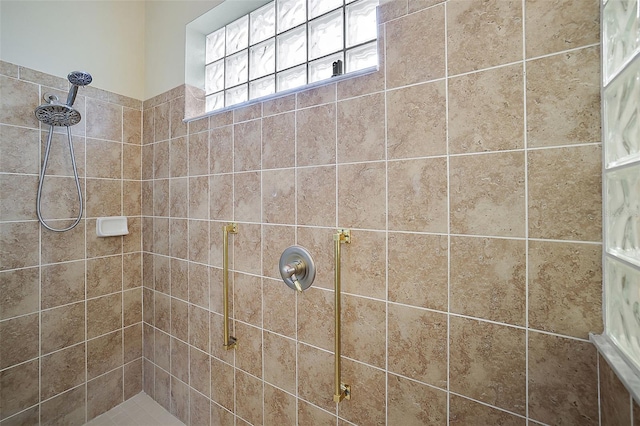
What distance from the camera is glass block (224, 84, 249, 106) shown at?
1547 millimetres

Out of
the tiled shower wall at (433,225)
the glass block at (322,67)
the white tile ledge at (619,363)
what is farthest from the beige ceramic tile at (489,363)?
the glass block at (322,67)

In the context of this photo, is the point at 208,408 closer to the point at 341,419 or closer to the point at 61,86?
the point at 341,419

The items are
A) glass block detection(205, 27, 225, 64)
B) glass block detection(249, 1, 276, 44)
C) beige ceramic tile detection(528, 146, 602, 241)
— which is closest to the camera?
beige ceramic tile detection(528, 146, 602, 241)

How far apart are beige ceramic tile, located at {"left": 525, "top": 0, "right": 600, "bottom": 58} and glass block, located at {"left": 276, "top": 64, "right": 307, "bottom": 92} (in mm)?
912

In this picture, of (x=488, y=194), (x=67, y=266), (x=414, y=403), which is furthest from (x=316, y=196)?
(x=67, y=266)

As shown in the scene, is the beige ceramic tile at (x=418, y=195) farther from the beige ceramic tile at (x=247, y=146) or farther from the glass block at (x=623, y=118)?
the beige ceramic tile at (x=247, y=146)

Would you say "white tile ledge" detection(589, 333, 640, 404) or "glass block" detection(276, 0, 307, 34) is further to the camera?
"glass block" detection(276, 0, 307, 34)

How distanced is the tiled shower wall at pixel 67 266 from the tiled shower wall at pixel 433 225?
0.81 metres

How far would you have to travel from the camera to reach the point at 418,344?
2.79 feet

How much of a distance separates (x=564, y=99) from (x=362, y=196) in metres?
0.59

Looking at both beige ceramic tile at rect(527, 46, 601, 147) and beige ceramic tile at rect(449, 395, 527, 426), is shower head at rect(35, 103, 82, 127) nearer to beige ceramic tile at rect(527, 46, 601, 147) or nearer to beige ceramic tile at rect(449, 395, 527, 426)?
beige ceramic tile at rect(527, 46, 601, 147)

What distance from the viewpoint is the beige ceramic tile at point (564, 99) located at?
25.1 inches

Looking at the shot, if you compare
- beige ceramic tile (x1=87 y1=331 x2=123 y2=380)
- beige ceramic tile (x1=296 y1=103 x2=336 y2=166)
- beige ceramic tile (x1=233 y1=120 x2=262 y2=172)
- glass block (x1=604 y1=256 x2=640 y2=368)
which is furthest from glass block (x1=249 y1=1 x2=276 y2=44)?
beige ceramic tile (x1=87 y1=331 x2=123 y2=380)

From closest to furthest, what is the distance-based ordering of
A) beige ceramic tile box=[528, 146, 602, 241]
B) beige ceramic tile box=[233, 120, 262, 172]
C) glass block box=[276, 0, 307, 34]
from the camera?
beige ceramic tile box=[528, 146, 602, 241]
beige ceramic tile box=[233, 120, 262, 172]
glass block box=[276, 0, 307, 34]
